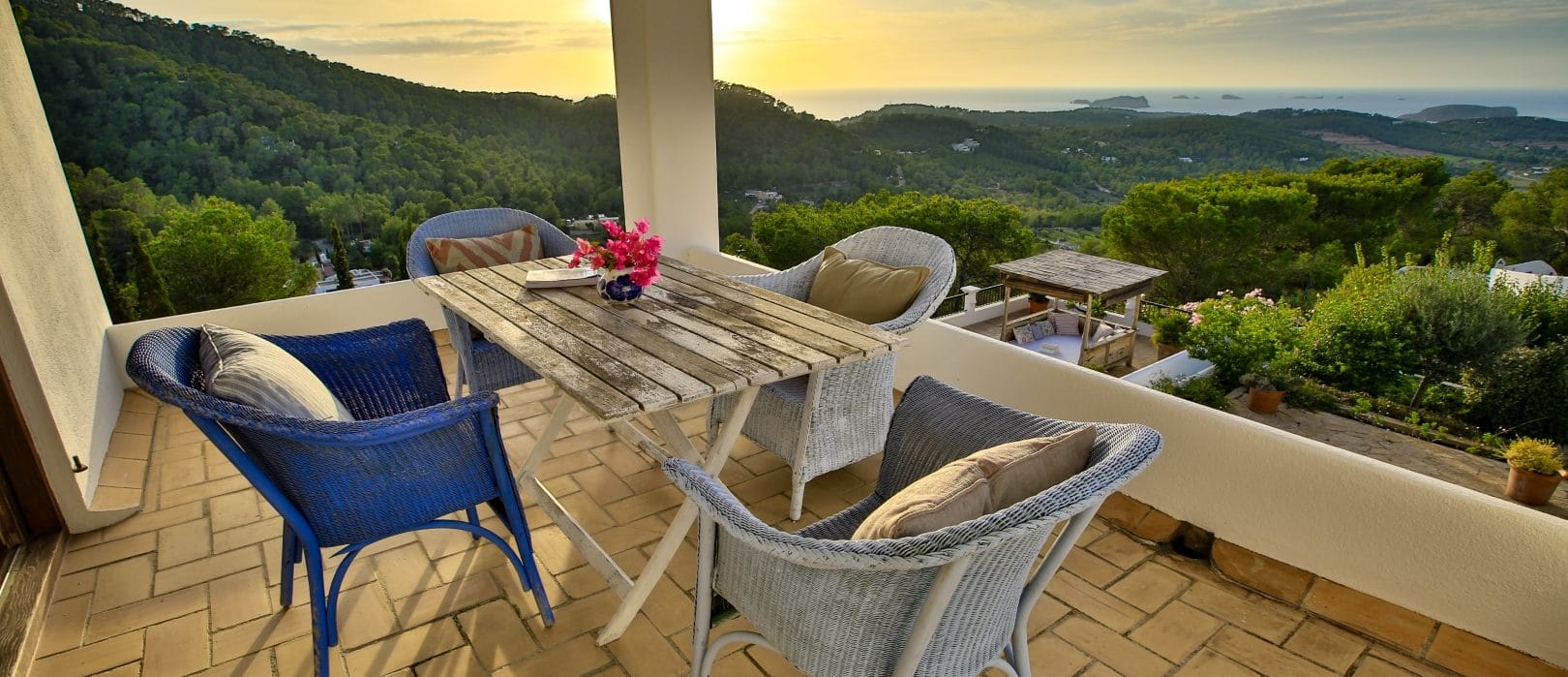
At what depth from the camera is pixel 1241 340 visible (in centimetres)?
338

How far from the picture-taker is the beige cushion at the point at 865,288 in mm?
2430

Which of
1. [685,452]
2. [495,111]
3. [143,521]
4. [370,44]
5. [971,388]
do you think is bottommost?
[143,521]

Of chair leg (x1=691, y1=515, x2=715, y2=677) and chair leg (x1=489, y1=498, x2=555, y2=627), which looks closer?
chair leg (x1=691, y1=515, x2=715, y2=677)

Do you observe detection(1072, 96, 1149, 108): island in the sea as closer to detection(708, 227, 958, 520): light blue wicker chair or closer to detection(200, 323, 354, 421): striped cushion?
A: detection(708, 227, 958, 520): light blue wicker chair

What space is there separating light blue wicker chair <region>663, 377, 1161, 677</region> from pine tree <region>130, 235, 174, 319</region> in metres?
4.41

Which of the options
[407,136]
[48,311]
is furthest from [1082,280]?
[48,311]

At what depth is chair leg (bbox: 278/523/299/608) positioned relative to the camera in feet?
6.01

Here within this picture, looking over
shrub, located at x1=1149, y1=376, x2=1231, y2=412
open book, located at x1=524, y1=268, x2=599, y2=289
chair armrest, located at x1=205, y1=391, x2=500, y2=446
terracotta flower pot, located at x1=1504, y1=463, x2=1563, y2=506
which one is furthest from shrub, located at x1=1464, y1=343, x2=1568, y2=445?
chair armrest, located at x1=205, y1=391, x2=500, y2=446

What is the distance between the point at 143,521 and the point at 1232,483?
333cm

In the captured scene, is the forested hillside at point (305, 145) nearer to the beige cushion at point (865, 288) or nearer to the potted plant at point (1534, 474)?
the potted plant at point (1534, 474)

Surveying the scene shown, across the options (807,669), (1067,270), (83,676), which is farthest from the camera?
(1067,270)

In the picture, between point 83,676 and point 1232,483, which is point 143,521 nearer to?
point 83,676

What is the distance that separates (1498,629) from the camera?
176 centimetres

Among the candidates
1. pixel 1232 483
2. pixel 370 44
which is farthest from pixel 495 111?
pixel 1232 483
